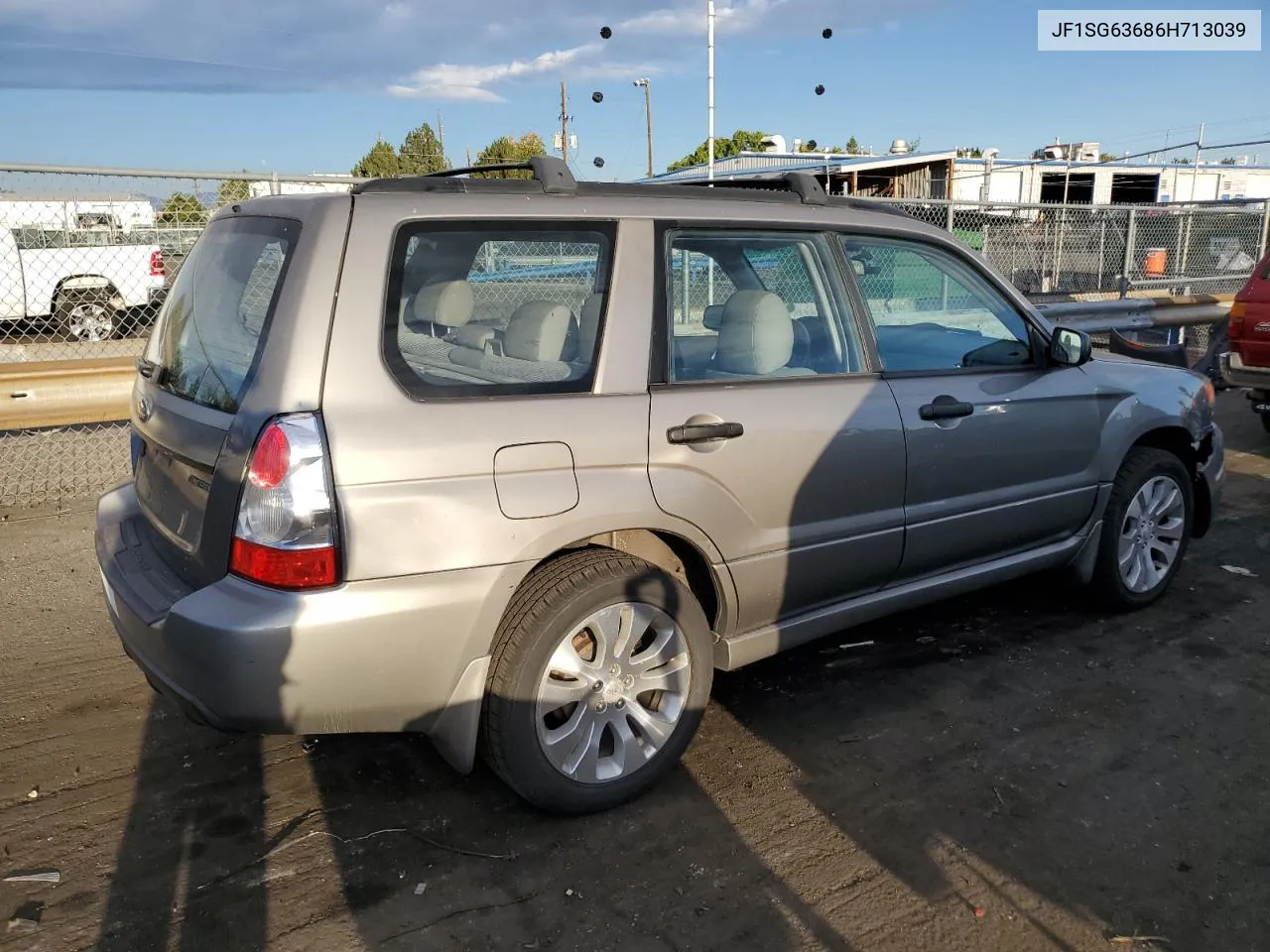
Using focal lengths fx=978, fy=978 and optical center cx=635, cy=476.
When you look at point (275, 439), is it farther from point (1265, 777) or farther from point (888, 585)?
point (1265, 777)

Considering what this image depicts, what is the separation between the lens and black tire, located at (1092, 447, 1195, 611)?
14.5 ft

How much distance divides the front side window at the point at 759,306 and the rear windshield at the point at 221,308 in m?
1.27

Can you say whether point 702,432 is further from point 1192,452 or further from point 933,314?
point 1192,452

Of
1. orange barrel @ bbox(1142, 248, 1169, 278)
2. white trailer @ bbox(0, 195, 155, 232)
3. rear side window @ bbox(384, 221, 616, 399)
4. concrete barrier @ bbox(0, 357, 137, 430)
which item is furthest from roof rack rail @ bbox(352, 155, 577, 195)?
orange barrel @ bbox(1142, 248, 1169, 278)

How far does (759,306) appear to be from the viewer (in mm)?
3525

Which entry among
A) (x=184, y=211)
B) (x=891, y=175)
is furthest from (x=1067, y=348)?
(x=891, y=175)

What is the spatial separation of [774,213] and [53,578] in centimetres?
412

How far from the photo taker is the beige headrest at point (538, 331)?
3.03 m

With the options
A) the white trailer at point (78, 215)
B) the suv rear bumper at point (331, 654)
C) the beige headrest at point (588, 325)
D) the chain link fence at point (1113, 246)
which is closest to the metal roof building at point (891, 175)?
the chain link fence at point (1113, 246)

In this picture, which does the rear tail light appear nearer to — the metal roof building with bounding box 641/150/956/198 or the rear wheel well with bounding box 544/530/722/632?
the rear wheel well with bounding box 544/530/722/632

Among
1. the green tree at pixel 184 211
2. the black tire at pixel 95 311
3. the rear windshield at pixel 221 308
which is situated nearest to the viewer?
the rear windshield at pixel 221 308

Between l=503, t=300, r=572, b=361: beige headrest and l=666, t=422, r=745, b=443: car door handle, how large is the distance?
0.43 m

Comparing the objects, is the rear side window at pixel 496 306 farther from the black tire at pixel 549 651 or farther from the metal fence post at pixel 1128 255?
the metal fence post at pixel 1128 255

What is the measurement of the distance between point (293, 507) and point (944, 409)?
240 centimetres
